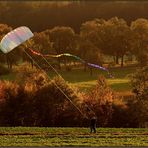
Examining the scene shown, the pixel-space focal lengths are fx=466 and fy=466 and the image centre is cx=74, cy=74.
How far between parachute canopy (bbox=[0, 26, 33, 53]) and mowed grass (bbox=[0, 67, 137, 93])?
102ft

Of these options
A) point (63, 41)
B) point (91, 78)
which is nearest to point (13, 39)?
point (91, 78)

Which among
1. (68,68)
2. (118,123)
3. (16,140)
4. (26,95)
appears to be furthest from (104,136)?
(68,68)

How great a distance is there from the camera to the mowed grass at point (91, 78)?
67.2m

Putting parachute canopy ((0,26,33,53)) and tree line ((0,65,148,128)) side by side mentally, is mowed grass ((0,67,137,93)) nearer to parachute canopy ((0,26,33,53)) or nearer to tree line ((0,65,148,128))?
tree line ((0,65,148,128))

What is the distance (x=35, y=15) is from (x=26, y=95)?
5281 cm

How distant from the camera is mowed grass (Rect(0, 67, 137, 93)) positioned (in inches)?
2645

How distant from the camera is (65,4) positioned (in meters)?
111

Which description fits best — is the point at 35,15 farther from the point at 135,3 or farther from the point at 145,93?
the point at 145,93

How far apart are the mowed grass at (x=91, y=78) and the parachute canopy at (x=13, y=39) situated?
102 ft

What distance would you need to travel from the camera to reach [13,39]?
1316 inches

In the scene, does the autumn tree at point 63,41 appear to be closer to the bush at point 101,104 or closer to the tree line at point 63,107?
the bush at point 101,104

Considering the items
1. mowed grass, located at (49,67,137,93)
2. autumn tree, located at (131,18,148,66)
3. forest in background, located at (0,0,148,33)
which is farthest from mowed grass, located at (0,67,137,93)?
forest in background, located at (0,0,148,33)

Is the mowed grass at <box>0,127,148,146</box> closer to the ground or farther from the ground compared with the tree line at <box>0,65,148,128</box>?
farther from the ground

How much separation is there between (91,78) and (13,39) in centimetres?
4050
